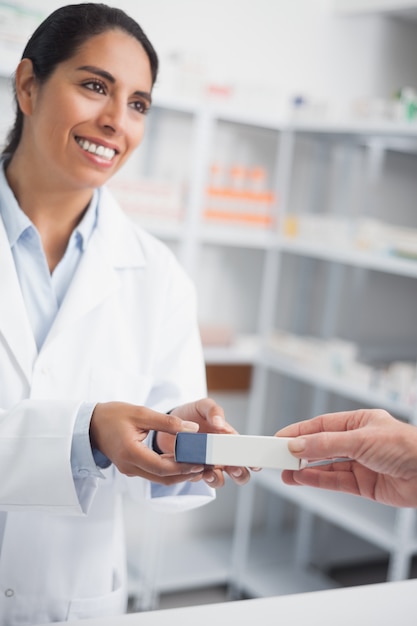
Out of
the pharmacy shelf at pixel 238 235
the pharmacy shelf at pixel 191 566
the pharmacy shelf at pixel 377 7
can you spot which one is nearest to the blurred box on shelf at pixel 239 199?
the pharmacy shelf at pixel 238 235

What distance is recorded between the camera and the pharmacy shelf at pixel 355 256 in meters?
2.76

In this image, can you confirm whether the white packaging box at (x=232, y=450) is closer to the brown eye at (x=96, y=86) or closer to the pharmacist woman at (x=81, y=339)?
the pharmacist woman at (x=81, y=339)

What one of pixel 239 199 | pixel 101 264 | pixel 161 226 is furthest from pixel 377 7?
pixel 101 264

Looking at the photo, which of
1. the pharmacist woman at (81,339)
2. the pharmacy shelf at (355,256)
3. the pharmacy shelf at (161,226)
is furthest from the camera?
the pharmacy shelf at (161,226)

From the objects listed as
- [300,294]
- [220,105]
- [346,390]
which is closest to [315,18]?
[220,105]

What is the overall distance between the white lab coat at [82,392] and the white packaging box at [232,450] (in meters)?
0.20

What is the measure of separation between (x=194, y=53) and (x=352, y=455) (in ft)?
6.91

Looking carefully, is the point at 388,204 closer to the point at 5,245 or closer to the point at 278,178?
the point at 278,178

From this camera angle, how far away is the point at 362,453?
117 cm

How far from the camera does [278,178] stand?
3.20 metres

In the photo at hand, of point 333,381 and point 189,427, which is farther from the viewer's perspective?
point 333,381

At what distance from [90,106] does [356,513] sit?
6.75 ft

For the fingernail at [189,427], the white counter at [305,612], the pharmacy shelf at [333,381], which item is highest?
the fingernail at [189,427]

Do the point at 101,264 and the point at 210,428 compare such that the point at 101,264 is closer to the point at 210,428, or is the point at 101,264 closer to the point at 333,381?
the point at 210,428
